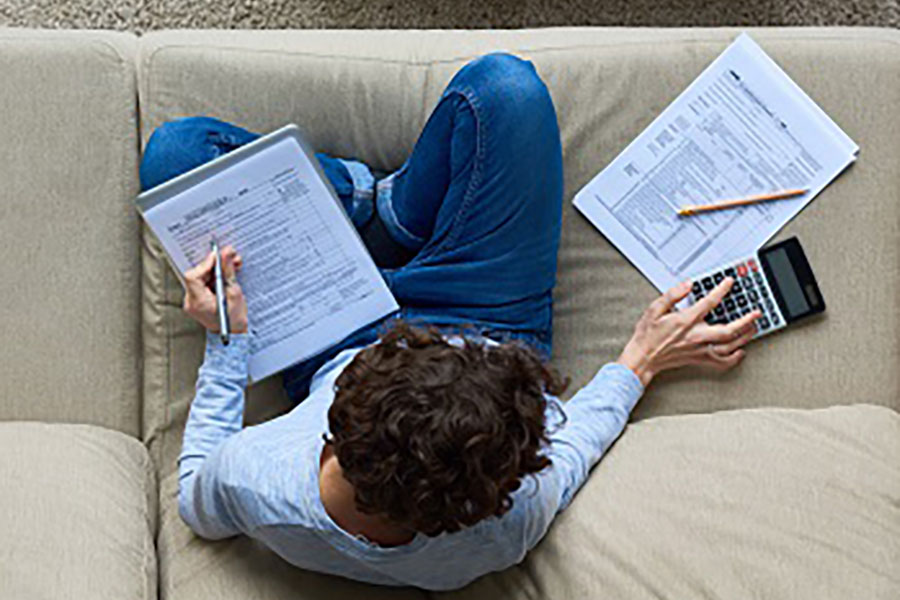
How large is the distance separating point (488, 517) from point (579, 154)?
1.64 ft

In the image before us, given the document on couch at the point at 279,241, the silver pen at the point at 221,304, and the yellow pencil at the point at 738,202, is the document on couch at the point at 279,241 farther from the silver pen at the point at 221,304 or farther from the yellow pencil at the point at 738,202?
the yellow pencil at the point at 738,202

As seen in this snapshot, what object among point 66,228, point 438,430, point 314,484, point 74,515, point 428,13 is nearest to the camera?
point 438,430

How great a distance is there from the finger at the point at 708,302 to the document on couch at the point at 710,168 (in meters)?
0.04

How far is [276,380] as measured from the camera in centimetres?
131

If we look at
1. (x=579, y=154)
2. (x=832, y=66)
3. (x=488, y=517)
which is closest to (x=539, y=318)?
(x=579, y=154)

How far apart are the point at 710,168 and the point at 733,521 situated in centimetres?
44

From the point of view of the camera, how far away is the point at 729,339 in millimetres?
1281

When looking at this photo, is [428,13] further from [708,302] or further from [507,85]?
[708,302]

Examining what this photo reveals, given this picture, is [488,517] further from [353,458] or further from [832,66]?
[832,66]

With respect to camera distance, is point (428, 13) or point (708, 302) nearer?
point (708, 302)

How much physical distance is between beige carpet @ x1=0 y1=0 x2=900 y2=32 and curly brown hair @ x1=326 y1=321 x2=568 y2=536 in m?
0.88

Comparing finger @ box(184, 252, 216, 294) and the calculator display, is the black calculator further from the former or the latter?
finger @ box(184, 252, 216, 294)

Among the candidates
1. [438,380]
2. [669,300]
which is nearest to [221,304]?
[438,380]

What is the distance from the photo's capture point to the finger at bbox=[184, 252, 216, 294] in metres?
1.21
